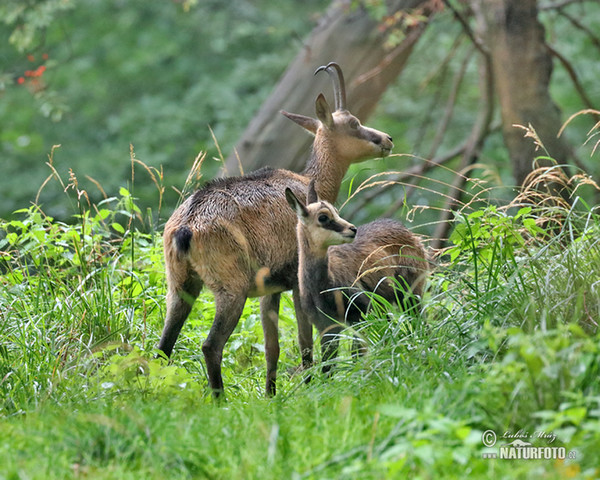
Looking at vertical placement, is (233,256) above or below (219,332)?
above

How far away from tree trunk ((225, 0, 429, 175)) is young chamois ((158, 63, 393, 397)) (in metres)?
3.54

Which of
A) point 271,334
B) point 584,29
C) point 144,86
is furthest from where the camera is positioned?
point 144,86

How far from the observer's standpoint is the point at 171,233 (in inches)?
232

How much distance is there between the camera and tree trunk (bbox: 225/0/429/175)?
1043 cm

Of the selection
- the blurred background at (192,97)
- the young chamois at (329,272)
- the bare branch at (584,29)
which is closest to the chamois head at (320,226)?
the young chamois at (329,272)

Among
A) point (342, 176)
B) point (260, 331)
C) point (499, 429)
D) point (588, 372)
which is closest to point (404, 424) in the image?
point (499, 429)

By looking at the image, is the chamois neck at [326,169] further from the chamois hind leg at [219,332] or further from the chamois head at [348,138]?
the chamois hind leg at [219,332]

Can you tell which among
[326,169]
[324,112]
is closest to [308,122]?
[324,112]

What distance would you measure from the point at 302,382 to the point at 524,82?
528 centimetres

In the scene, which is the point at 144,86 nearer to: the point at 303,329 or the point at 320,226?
the point at 303,329

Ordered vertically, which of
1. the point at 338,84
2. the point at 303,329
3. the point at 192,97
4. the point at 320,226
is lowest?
the point at 303,329

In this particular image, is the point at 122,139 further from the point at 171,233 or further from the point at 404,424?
the point at 404,424

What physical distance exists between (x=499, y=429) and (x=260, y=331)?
334 centimetres

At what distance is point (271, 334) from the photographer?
249 inches
